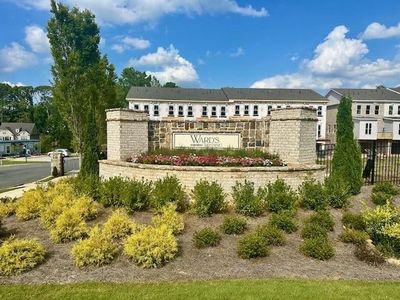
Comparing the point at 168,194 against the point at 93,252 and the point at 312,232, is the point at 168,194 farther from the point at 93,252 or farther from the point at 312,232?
the point at 312,232

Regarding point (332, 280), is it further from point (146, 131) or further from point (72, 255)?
point (146, 131)

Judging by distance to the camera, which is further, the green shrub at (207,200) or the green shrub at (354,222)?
the green shrub at (207,200)

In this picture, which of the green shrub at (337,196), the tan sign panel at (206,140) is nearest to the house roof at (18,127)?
the tan sign panel at (206,140)

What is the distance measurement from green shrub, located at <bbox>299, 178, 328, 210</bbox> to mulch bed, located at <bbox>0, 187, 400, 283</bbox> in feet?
5.70

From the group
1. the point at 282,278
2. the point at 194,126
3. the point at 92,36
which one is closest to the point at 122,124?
the point at 194,126

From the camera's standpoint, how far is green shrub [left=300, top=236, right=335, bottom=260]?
627cm

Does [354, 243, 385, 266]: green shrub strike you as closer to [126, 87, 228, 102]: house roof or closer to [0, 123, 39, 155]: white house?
[126, 87, 228, 102]: house roof

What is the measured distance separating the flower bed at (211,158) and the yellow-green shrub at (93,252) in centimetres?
451

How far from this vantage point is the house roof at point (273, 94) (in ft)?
146

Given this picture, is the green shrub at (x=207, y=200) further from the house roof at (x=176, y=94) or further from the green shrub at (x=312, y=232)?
the house roof at (x=176, y=94)

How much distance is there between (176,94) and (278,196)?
38.0m

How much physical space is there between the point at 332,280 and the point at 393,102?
45.4 metres

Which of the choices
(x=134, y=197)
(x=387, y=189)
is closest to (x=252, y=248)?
(x=134, y=197)

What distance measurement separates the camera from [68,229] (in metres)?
7.04
